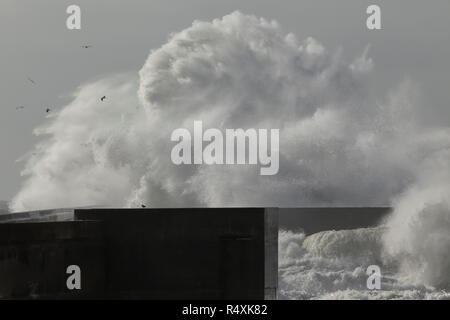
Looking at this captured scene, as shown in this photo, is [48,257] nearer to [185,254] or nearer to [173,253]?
[173,253]

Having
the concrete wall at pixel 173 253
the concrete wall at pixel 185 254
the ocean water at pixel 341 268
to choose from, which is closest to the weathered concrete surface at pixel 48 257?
the concrete wall at pixel 173 253

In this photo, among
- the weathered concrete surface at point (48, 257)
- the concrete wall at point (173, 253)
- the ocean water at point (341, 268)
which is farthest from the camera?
the ocean water at point (341, 268)

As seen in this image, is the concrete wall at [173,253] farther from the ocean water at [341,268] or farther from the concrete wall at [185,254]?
the ocean water at [341,268]

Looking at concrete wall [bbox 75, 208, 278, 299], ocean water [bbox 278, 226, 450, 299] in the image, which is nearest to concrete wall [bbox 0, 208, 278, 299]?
concrete wall [bbox 75, 208, 278, 299]

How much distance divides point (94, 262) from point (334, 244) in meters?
22.5

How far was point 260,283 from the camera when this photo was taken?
11141 mm

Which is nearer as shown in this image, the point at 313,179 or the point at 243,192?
the point at 243,192

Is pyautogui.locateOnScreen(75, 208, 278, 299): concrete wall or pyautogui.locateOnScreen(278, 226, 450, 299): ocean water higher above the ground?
pyautogui.locateOnScreen(278, 226, 450, 299): ocean water

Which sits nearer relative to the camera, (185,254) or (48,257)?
(48,257)

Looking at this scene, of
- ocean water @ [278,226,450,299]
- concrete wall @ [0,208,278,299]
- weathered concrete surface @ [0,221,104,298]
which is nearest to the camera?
weathered concrete surface @ [0,221,104,298]

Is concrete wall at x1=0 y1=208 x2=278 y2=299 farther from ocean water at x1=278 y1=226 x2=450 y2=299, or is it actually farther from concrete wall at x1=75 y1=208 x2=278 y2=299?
ocean water at x1=278 y1=226 x2=450 y2=299

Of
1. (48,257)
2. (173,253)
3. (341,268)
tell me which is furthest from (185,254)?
(341,268)
